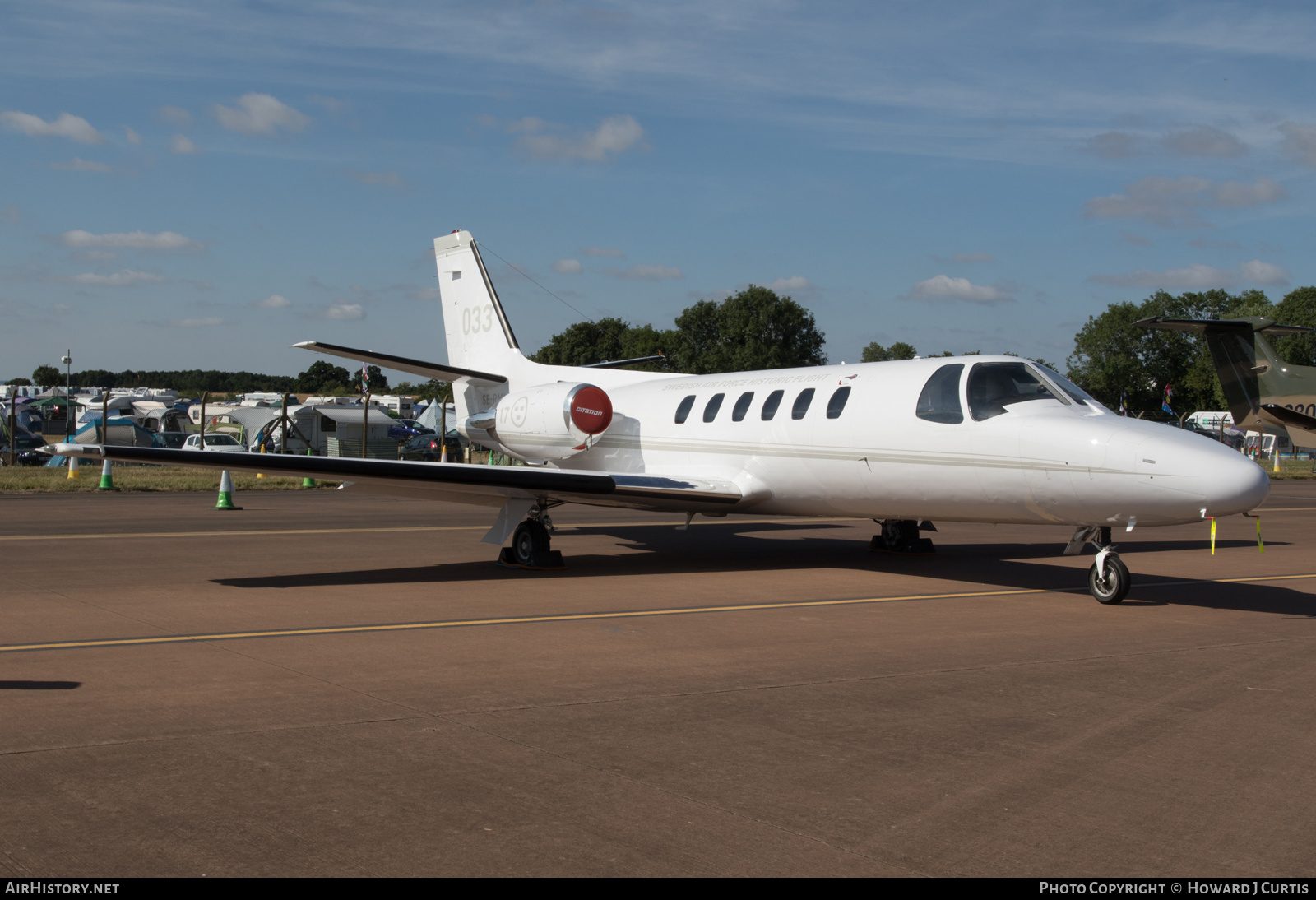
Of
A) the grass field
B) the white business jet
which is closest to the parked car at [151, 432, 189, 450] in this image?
the grass field

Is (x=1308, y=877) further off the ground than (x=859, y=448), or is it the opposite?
(x=859, y=448)

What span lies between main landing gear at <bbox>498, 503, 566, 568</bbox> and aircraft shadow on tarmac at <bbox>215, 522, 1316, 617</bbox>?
0.80 feet

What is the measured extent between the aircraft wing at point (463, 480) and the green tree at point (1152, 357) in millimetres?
102716

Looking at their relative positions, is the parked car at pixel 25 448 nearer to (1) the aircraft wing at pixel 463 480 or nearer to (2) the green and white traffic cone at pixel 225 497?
(2) the green and white traffic cone at pixel 225 497

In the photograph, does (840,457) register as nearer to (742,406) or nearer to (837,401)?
(837,401)

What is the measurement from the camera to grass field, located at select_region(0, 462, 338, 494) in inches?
1034

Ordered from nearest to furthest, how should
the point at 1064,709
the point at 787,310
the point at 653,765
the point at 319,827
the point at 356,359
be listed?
the point at 319,827, the point at 653,765, the point at 1064,709, the point at 356,359, the point at 787,310

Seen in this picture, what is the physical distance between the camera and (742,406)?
45.9ft

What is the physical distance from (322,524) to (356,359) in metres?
5.12

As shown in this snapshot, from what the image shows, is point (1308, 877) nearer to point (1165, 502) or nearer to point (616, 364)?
point (1165, 502)

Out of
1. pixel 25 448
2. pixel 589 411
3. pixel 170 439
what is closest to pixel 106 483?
pixel 589 411

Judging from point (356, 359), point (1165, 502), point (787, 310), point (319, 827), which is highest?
point (787, 310)
